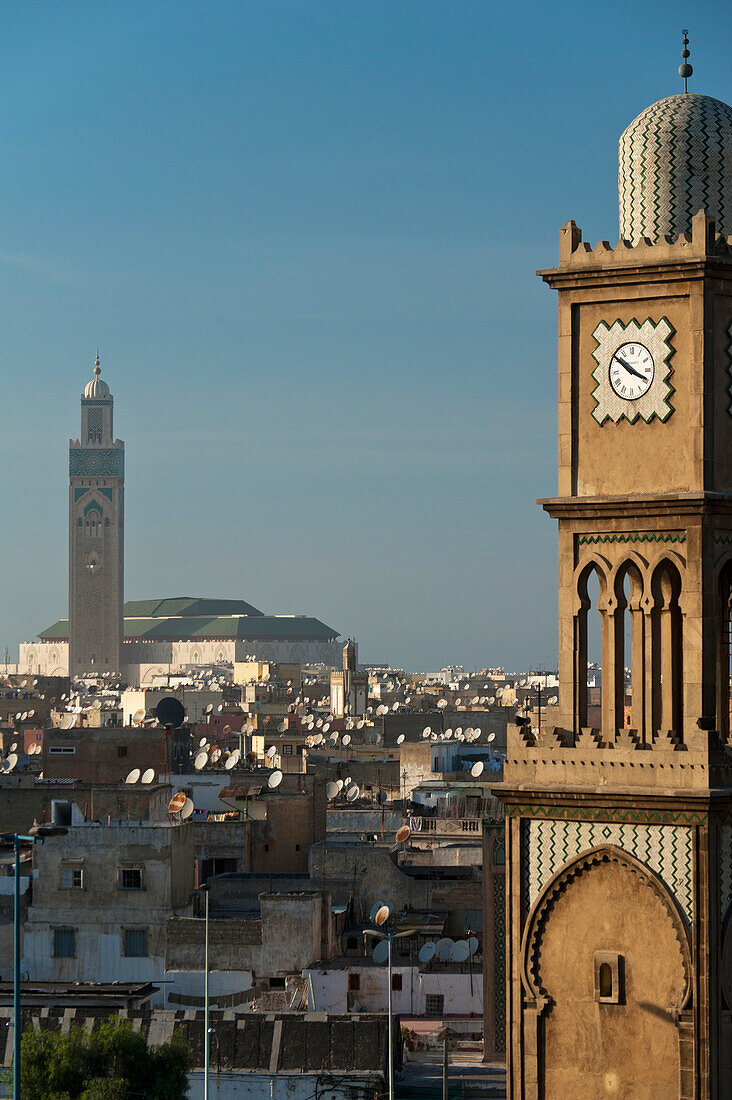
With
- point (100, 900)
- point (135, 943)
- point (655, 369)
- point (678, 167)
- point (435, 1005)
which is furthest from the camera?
point (100, 900)

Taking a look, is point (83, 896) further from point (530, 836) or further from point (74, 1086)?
point (530, 836)

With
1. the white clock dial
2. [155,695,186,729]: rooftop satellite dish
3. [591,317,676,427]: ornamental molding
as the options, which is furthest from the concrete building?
[155,695,186,729]: rooftop satellite dish

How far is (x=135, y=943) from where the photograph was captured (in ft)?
123

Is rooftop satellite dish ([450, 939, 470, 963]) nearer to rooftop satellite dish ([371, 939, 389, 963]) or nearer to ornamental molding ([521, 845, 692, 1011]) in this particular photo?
rooftop satellite dish ([371, 939, 389, 963])

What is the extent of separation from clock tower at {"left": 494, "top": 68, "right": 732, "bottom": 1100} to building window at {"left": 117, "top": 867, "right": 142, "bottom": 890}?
989 inches

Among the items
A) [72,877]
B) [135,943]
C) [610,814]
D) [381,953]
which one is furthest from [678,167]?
[72,877]

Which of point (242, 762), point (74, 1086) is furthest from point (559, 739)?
point (242, 762)

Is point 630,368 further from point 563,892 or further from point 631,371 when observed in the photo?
point 563,892

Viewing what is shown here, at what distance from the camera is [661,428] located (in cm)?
1336

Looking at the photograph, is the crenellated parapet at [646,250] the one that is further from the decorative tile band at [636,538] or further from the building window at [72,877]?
the building window at [72,877]

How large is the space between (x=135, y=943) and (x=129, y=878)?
1.26 metres

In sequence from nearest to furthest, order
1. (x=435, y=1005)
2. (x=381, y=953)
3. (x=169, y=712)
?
(x=381, y=953)
(x=435, y=1005)
(x=169, y=712)

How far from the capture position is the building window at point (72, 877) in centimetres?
3838

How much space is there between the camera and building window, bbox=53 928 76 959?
38.0 meters
